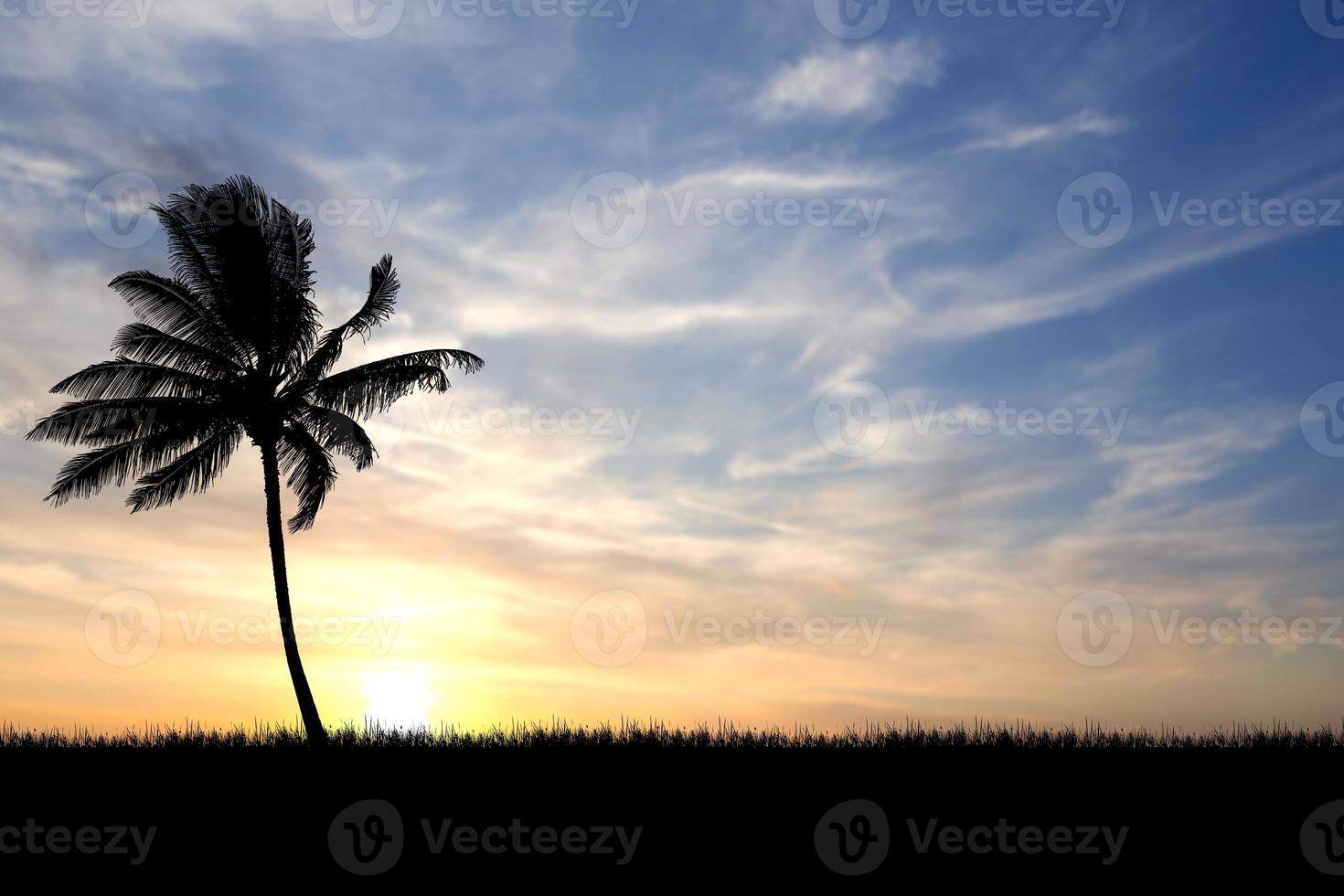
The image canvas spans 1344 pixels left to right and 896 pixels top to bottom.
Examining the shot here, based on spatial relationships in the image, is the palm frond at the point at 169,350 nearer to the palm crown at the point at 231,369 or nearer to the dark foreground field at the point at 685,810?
the palm crown at the point at 231,369

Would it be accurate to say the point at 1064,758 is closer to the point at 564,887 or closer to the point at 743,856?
the point at 743,856

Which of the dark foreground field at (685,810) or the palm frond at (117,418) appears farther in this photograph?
the palm frond at (117,418)

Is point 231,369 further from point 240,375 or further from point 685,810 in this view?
point 685,810

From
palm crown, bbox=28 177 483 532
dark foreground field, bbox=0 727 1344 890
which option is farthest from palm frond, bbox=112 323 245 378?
dark foreground field, bbox=0 727 1344 890

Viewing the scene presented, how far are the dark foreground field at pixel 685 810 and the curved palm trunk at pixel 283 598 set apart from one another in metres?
0.80

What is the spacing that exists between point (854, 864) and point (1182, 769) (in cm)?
988

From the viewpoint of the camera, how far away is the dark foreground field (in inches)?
797

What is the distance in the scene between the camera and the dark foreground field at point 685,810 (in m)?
20.2

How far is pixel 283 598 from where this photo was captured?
95.3 feet

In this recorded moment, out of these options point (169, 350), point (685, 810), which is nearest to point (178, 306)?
point (169, 350)

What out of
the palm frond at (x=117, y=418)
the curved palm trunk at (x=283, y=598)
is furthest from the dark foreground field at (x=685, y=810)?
the palm frond at (x=117, y=418)

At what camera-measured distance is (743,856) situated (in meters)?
21.1

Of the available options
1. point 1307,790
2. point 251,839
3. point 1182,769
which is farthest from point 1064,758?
point 251,839

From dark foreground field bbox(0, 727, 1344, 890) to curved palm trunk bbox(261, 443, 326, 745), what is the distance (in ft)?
2.64
